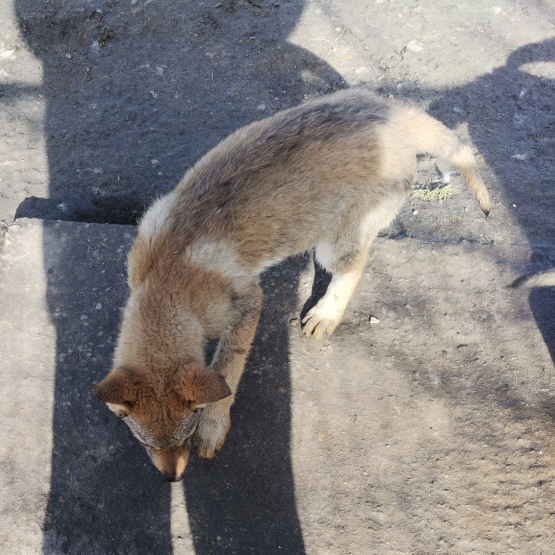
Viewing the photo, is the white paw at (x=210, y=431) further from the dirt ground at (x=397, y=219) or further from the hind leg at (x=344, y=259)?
the hind leg at (x=344, y=259)

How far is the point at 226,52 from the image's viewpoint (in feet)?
23.0

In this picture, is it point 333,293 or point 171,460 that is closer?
point 171,460

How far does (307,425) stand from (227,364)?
34.2 inches

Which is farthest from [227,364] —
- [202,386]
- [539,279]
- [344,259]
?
[539,279]

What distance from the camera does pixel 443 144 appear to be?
433 cm

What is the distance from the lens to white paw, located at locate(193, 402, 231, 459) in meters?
3.96

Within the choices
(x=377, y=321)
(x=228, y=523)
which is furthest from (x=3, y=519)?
(x=377, y=321)

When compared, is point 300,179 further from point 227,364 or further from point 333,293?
point 227,364

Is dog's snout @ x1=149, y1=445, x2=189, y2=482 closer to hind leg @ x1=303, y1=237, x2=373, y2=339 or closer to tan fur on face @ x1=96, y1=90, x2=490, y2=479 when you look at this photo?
tan fur on face @ x1=96, y1=90, x2=490, y2=479

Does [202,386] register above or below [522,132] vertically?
below

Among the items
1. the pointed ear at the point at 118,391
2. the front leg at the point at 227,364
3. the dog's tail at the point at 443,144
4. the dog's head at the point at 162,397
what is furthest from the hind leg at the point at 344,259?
the pointed ear at the point at 118,391

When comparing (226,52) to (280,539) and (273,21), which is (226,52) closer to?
(273,21)

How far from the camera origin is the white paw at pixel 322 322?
465 cm

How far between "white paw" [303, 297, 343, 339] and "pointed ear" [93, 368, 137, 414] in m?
1.98
